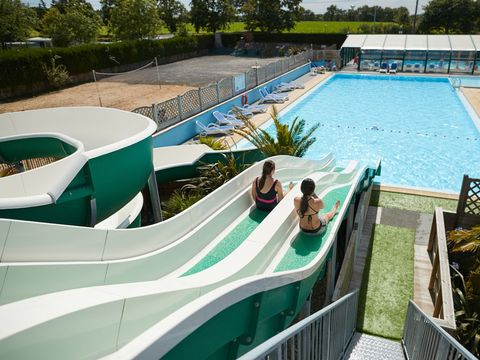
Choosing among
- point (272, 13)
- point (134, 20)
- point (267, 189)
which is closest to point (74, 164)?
point (267, 189)

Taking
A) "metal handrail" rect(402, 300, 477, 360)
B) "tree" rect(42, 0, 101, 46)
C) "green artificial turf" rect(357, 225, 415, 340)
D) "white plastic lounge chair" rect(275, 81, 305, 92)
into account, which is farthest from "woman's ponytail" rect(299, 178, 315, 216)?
"tree" rect(42, 0, 101, 46)

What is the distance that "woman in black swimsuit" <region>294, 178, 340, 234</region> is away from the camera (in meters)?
4.63

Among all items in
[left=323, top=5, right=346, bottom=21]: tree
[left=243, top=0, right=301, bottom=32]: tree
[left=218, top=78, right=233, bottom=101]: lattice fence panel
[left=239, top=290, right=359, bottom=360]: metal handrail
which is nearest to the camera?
[left=239, top=290, right=359, bottom=360]: metal handrail

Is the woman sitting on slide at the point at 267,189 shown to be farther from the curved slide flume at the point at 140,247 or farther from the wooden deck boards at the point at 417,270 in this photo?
the wooden deck boards at the point at 417,270

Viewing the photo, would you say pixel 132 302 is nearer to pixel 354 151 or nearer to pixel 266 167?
pixel 266 167

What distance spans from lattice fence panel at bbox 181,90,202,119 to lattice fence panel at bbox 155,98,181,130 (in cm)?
41

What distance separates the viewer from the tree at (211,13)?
137 ft

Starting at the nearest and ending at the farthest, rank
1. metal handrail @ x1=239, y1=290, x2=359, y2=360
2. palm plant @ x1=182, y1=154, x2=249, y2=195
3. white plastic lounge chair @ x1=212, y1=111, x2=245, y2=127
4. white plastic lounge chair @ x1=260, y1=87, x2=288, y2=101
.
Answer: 1. metal handrail @ x1=239, y1=290, x2=359, y2=360
2. palm plant @ x1=182, y1=154, x2=249, y2=195
3. white plastic lounge chair @ x1=212, y1=111, x2=245, y2=127
4. white plastic lounge chair @ x1=260, y1=87, x2=288, y2=101

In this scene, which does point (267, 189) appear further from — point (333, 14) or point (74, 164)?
point (333, 14)

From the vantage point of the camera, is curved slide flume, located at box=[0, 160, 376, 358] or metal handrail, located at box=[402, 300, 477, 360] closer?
curved slide flume, located at box=[0, 160, 376, 358]

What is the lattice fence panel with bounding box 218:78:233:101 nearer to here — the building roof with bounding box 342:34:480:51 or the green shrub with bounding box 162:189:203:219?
the green shrub with bounding box 162:189:203:219

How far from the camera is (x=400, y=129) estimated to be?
15266 mm

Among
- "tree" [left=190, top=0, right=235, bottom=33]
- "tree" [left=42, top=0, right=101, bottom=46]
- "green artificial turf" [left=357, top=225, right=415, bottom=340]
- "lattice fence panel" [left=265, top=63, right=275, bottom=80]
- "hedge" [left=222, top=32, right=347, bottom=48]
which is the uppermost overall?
"tree" [left=190, top=0, right=235, bottom=33]

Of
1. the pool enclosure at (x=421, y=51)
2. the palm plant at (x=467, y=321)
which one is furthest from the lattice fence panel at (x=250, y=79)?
the palm plant at (x=467, y=321)
